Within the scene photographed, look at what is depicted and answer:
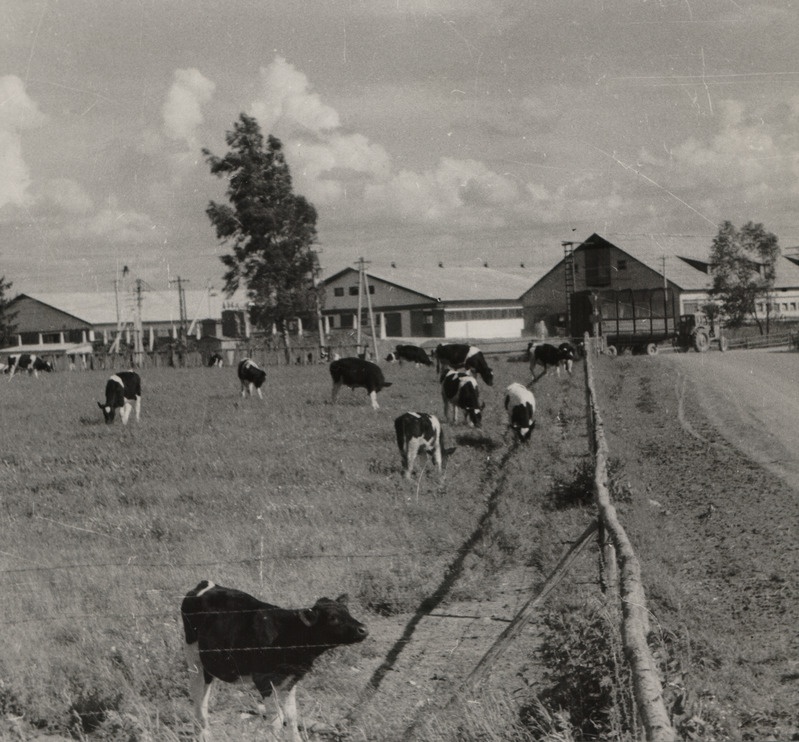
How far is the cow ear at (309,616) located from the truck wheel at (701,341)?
46.4 metres

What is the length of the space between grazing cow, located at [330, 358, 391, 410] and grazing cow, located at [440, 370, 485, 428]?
3.63 m

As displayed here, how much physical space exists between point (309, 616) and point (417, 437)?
8.40 meters

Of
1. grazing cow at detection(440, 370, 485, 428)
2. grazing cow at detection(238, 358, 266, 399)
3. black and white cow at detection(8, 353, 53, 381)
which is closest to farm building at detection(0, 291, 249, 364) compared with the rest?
black and white cow at detection(8, 353, 53, 381)

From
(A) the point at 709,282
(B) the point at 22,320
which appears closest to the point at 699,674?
(A) the point at 709,282

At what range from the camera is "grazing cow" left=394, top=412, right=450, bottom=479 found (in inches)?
541

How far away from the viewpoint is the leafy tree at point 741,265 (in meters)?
56.6

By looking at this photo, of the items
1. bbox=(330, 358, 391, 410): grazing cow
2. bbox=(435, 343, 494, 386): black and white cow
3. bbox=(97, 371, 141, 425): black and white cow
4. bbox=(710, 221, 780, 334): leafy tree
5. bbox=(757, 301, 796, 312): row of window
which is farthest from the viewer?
bbox=(757, 301, 796, 312): row of window

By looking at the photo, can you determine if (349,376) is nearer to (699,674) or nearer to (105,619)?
(105,619)

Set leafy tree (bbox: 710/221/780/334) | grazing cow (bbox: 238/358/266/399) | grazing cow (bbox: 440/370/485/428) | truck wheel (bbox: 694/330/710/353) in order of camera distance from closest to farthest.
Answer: grazing cow (bbox: 440/370/485/428), grazing cow (bbox: 238/358/266/399), truck wheel (bbox: 694/330/710/353), leafy tree (bbox: 710/221/780/334)

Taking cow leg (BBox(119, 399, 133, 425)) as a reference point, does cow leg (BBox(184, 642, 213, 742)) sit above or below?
below

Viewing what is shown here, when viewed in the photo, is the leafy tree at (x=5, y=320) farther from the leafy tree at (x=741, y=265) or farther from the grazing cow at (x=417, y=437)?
the grazing cow at (x=417, y=437)

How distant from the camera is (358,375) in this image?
938 inches

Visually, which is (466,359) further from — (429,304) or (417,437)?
(429,304)

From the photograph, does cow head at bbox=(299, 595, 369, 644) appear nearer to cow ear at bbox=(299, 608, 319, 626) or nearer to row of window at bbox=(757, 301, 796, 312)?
cow ear at bbox=(299, 608, 319, 626)
